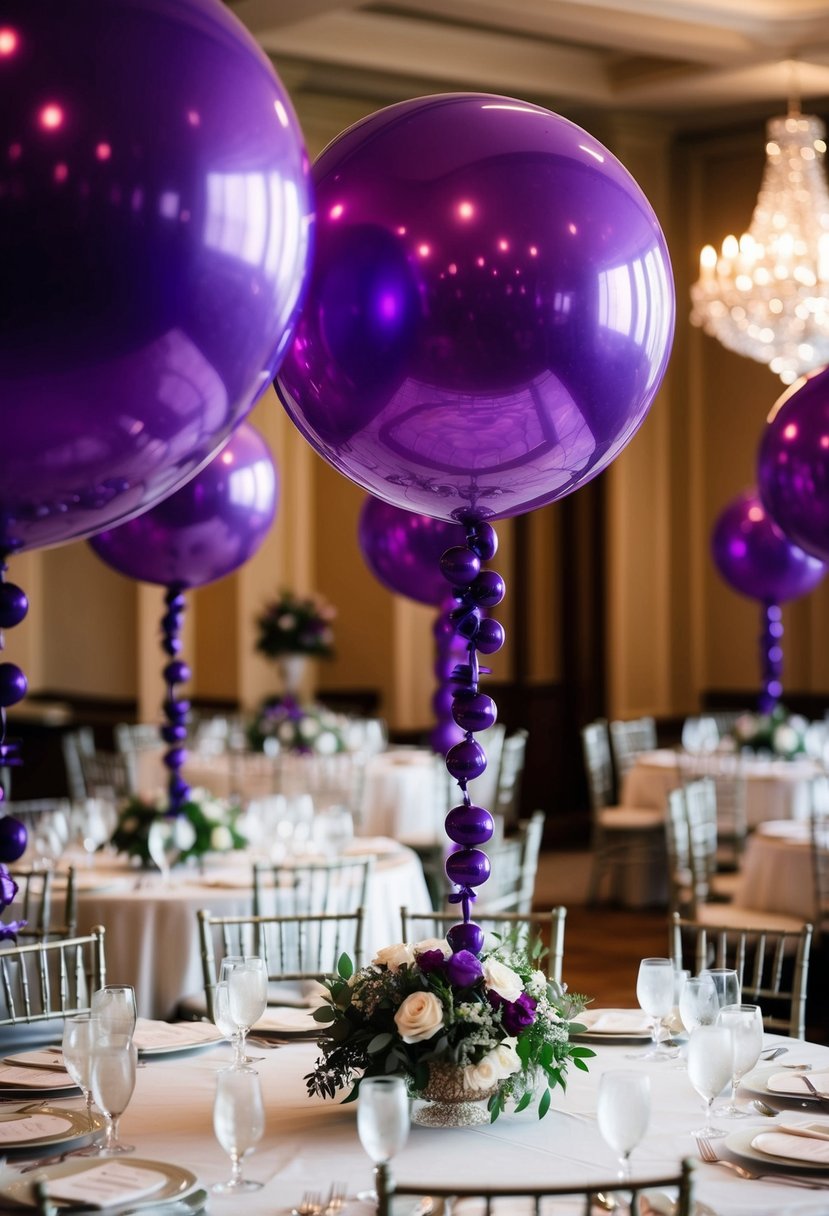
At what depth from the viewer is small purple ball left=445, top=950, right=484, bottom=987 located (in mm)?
2486

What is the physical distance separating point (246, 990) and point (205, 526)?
2.47 m

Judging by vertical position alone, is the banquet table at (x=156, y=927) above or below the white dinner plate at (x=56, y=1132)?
below

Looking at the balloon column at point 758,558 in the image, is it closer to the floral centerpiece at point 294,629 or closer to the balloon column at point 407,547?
the balloon column at point 407,547

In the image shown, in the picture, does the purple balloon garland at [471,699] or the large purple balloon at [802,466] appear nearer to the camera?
the purple balloon garland at [471,699]

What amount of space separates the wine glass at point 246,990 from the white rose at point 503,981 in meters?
0.40

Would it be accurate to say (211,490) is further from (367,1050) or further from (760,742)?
(760,742)

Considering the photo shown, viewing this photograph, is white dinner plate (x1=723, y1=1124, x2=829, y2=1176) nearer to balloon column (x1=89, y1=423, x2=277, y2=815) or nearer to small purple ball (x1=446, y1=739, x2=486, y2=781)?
small purple ball (x1=446, y1=739, x2=486, y2=781)

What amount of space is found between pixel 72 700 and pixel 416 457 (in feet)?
34.6

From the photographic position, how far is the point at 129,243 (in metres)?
1.80

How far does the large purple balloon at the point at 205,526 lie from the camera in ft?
15.9

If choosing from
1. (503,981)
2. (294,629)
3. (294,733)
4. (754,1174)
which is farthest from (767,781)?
(754,1174)

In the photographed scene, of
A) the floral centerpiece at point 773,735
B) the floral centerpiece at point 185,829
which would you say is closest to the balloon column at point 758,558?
the floral centerpiece at point 773,735

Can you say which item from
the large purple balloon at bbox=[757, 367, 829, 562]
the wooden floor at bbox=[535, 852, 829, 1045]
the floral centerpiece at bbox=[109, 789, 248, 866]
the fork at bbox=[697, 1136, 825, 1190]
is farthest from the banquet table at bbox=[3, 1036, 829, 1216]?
the wooden floor at bbox=[535, 852, 829, 1045]

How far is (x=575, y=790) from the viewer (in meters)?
10.9
